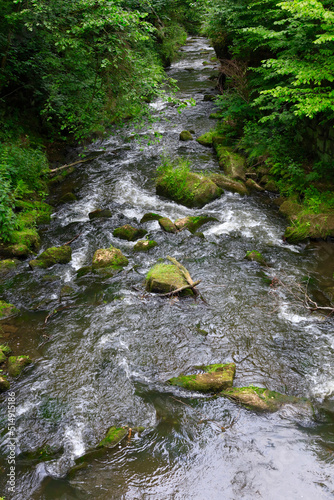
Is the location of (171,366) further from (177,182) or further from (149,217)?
(177,182)

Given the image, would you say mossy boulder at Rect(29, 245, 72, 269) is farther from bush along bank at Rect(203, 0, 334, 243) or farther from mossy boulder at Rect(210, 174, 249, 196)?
bush along bank at Rect(203, 0, 334, 243)

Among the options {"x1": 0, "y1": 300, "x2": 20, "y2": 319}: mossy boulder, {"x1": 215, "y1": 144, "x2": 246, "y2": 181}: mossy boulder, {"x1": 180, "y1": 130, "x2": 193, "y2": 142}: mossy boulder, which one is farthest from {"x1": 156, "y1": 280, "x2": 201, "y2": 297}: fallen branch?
{"x1": 180, "y1": 130, "x2": 193, "y2": 142}: mossy boulder

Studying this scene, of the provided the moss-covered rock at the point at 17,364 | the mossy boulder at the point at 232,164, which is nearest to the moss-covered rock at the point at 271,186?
the mossy boulder at the point at 232,164

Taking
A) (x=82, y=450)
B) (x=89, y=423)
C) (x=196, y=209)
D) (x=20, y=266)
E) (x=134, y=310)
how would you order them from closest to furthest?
(x=82, y=450)
(x=89, y=423)
(x=134, y=310)
(x=20, y=266)
(x=196, y=209)

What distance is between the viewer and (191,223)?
32.8 ft

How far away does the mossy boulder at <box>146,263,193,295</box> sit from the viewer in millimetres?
7512

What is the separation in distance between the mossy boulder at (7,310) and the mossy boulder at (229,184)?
8.06 metres

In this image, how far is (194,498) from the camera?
4.09m

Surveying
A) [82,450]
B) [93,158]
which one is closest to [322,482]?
[82,450]

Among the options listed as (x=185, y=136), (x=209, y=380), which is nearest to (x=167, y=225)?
(x=209, y=380)

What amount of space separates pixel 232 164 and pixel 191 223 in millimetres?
3907

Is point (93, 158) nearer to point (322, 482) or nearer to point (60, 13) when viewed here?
point (60, 13)

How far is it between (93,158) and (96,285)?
7917 mm

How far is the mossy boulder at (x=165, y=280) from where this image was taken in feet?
24.6
